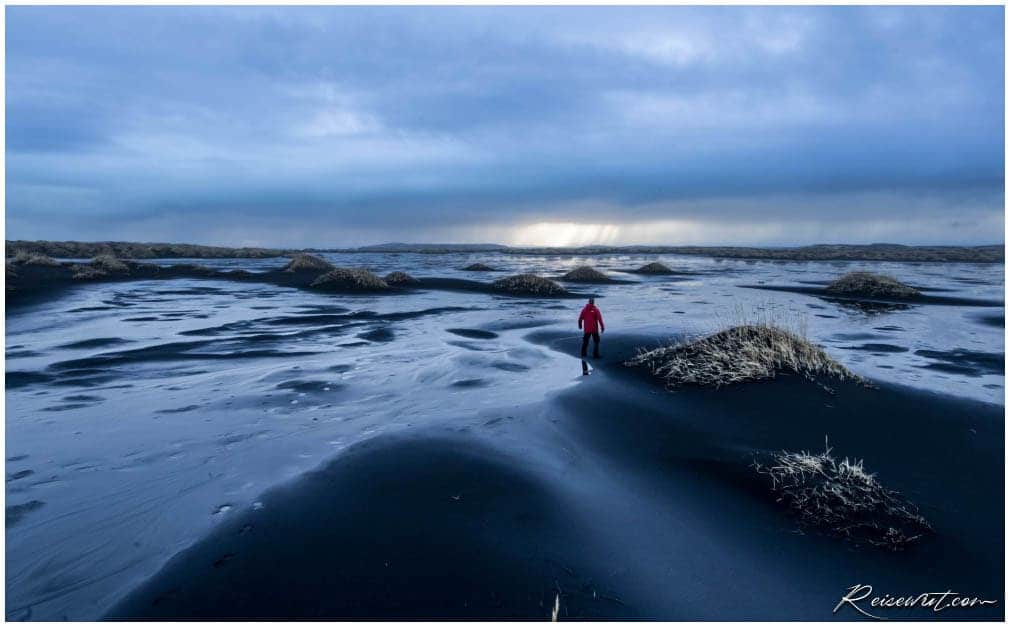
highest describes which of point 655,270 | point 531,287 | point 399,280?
point 655,270

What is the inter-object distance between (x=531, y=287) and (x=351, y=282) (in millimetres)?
13079

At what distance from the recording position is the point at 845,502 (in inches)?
246

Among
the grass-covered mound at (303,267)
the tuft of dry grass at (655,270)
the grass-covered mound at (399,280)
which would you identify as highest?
the grass-covered mound at (303,267)

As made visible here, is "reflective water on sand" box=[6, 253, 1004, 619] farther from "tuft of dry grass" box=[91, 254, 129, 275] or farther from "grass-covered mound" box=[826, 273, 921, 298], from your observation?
"tuft of dry grass" box=[91, 254, 129, 275]

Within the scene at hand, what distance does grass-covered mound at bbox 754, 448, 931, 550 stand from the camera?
584cm

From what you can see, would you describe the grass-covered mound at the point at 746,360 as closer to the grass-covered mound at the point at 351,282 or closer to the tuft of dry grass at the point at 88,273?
the grass-covered mound at the point at 351,282

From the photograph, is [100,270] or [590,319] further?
[100,270]

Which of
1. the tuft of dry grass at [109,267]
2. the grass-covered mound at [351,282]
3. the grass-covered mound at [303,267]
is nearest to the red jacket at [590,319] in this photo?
the grass-covered mound at [351,282]

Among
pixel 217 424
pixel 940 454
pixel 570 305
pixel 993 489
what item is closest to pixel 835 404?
pixel 940 454

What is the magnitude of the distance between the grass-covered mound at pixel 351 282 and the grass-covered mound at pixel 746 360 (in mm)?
27007

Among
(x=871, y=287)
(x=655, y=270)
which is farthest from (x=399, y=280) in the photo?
(x=871, y=287)

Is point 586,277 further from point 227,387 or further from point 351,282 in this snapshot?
point 227,387

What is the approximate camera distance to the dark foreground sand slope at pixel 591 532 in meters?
4.73

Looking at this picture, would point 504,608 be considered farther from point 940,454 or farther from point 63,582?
point 940,454
